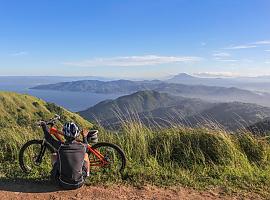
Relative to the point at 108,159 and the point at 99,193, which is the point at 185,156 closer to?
the point at 108,159

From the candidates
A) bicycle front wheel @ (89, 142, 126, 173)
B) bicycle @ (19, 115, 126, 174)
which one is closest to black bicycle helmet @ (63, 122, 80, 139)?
bicycle @ (19, 115, 126, 174)

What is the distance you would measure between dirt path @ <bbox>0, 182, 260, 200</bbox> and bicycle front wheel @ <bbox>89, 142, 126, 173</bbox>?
0.67 m

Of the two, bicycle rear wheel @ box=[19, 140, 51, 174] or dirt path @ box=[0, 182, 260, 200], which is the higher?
bicycle rear wheel @ box=[19, 140, 51, 174]

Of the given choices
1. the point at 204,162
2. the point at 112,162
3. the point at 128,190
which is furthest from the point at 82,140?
the point at 204,162

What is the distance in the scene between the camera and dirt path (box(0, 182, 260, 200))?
525 centimetres

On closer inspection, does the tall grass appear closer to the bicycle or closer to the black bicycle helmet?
the bicycle

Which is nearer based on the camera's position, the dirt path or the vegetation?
the dirt path

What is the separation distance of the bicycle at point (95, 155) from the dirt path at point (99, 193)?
0.67 meters

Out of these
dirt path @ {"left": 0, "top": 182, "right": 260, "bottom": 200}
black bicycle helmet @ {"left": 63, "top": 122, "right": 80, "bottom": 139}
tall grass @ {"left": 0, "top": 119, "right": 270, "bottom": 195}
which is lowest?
dirt path @ {"left": 0, "top": 182, "right": 260, "bottom": 200}

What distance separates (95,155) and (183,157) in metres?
2.00

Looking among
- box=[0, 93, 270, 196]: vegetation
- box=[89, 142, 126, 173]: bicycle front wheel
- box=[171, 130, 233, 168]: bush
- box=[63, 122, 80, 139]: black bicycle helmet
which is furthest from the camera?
box=[171, 130, 233, 168]: bush

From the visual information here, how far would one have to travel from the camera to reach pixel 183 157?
728 centimetres

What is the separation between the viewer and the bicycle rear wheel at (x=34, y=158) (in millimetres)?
6336

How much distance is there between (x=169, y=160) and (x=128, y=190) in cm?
185
